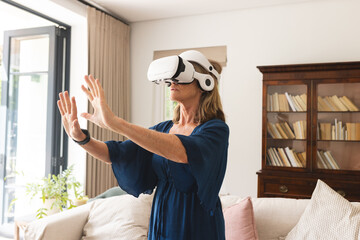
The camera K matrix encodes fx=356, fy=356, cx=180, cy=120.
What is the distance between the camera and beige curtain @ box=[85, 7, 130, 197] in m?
3.63

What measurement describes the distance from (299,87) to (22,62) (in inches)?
106

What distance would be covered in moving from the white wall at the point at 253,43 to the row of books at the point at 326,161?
2.18 ft

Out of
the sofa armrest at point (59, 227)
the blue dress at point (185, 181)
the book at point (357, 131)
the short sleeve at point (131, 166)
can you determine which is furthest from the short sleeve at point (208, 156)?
the book at point (357, 131)

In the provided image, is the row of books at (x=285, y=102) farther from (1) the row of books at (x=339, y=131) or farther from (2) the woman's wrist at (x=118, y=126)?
(2) the woman's wrist at (x=118, y=126)

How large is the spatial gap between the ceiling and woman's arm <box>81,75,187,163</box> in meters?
2.91

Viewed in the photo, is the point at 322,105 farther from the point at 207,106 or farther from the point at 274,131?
the point at 207,106

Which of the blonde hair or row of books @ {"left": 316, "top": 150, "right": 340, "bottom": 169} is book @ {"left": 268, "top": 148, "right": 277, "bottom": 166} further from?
the blonde hair

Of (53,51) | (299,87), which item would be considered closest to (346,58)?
(299,87)

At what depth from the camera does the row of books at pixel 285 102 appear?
3.32 meters

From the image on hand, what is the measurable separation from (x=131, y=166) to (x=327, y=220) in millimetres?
1327

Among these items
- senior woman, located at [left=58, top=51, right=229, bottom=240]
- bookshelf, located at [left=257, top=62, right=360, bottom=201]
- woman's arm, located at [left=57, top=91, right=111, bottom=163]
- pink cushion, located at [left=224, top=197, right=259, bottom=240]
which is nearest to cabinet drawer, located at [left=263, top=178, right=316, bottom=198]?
bookshelf, located at [left=257, top=62, right=360, bottom=201]

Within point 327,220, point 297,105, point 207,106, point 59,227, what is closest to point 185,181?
point 207,106

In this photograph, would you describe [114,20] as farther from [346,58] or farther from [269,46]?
[346,58]

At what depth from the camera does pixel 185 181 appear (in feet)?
3.66
